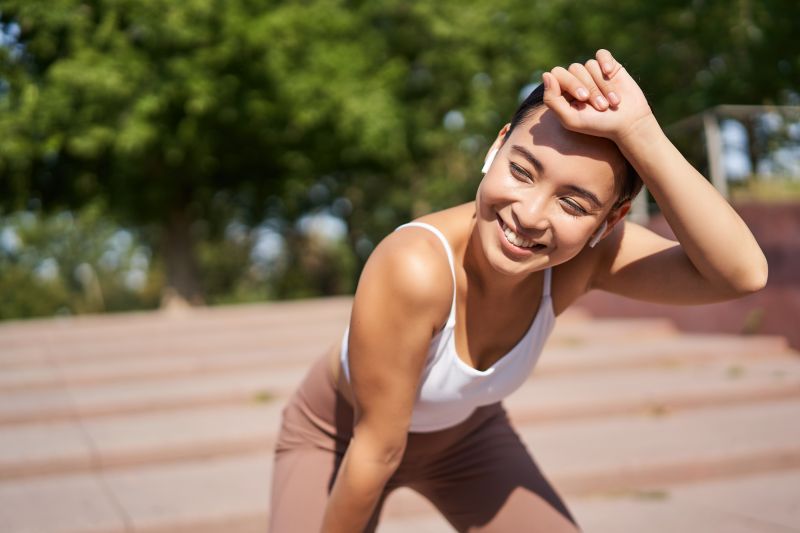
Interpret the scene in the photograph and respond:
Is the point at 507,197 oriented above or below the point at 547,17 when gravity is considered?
above

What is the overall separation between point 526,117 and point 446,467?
1027mm

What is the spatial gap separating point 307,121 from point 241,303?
1007 cm

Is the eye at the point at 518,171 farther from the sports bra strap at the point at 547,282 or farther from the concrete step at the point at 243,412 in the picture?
the concrete step at the point at 243,412

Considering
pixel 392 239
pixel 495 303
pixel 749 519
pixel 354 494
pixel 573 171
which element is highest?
pixel 573 171

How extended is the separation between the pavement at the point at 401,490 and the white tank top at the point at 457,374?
7.45 feet

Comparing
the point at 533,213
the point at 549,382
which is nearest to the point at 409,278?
the point at 533,213

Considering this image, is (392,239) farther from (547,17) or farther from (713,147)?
(547,17)

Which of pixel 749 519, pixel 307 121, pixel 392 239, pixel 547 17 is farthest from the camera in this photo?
pixel 547 17

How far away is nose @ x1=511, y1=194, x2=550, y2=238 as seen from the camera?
69.9 inches

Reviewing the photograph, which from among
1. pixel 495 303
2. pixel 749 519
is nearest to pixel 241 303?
pixel 749 519

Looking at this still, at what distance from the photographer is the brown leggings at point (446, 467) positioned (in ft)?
7.49

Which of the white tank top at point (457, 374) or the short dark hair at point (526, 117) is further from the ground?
the short dark hair at point (526, 117)

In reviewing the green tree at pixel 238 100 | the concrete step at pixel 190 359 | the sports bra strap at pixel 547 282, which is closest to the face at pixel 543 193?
the sports bra strap at pixel 547 282

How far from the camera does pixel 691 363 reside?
744 cm
